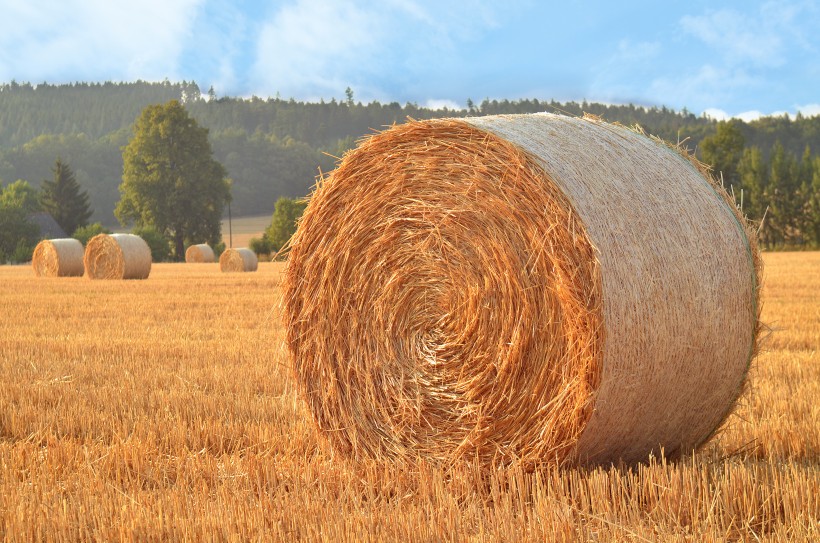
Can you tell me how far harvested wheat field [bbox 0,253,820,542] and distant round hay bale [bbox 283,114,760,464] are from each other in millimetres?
234

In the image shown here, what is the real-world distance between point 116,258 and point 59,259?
123 inches

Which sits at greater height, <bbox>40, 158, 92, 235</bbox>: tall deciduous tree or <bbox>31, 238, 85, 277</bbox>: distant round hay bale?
<bbox>40, 158, 92, 235</bbox>: tall deciduous tree

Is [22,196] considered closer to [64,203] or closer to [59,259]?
[64,203]

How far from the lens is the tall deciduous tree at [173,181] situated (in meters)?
54.0

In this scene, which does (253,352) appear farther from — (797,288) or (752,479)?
(797,288)

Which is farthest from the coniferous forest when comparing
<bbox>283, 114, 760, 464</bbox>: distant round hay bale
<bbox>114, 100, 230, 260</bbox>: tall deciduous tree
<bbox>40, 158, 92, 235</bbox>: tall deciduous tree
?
<bbox>40, 158, 92, 235</bbox>: tall deciduous tree

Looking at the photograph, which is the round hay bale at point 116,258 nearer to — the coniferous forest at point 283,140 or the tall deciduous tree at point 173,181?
the coniferous forest at point 283,140

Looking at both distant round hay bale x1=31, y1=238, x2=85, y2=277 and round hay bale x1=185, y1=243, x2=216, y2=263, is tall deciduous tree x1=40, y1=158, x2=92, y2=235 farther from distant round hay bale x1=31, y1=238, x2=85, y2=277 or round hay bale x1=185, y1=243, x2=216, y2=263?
distant round hay bale x1=31, y1=238, x2=85, y2=277

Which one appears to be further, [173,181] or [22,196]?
[22,196]

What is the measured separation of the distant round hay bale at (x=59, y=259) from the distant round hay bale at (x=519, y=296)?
22322 millimetres

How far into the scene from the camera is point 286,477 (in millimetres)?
4688

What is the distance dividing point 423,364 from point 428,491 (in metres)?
0.91

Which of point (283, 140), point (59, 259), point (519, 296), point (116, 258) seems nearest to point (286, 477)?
point (519, 296)

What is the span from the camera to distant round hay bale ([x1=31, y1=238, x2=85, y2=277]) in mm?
26266
